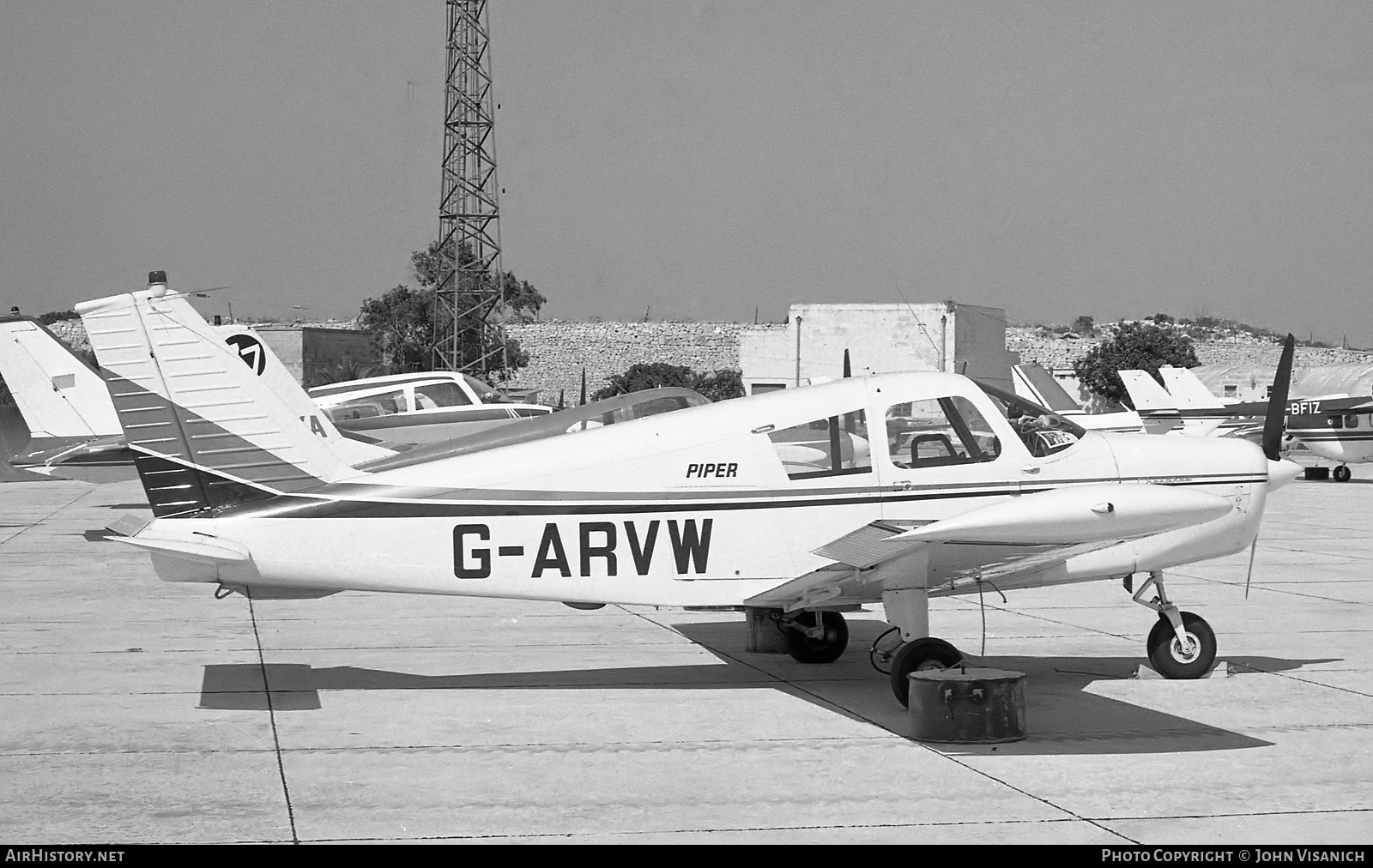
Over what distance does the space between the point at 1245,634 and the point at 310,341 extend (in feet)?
199

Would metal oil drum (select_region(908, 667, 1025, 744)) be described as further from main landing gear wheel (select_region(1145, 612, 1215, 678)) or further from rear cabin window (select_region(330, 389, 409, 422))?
rear cabin window (select_region(330, 389, 409, 422))

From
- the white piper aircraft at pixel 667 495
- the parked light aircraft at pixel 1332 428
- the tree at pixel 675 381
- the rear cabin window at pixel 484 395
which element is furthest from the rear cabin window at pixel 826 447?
the tree at pixel 675 381

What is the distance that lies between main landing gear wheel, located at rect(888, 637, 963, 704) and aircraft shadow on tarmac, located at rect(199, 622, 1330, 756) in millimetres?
189

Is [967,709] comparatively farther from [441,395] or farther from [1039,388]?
[1039,388]

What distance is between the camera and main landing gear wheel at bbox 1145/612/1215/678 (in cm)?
941

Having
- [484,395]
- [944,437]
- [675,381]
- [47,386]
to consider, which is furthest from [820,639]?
[675,381]

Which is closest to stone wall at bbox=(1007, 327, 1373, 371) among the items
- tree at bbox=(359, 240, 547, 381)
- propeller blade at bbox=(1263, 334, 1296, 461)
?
tree at bbox=(359, 240, 547, 381)

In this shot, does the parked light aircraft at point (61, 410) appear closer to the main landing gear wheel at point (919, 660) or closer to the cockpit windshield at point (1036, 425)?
the cockpit windshield at point (1036, 425)

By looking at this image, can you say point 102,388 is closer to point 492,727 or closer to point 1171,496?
point 492,727

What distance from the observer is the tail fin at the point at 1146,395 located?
44844 millimetres

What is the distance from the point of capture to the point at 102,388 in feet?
76.0

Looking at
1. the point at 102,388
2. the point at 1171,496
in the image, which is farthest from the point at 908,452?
the point at 102,388

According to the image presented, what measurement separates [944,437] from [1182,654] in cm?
236

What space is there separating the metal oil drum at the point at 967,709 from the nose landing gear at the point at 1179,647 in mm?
2258
